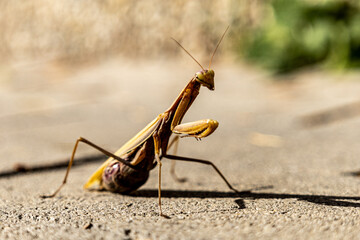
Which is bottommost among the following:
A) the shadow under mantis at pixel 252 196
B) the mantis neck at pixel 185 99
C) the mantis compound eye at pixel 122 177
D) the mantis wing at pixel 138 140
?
the shadow under mantis at pixel 252 196

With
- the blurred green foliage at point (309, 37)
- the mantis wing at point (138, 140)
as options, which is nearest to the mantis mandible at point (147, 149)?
the mantis wing at point (138, 140)

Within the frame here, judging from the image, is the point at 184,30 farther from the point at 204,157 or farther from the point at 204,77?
the point at 204,77

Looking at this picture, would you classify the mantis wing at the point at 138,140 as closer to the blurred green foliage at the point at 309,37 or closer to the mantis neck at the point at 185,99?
the mantis neck at the point at 185,99

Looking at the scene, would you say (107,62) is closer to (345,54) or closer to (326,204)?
(345,54)

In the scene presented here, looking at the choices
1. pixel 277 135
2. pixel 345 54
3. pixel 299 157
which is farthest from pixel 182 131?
pixel 345 54

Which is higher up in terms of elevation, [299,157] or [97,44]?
[97,44]

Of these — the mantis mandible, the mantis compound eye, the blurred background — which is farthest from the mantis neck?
the blurred background
